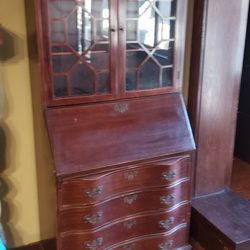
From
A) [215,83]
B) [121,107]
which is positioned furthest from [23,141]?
[215,83]

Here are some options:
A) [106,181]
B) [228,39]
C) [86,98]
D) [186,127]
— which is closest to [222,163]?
[186,127]

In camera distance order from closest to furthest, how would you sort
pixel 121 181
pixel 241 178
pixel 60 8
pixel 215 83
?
1. pixel 60 8
2. pixel 121 181
3. pixel 215 83
4. pixel 241 178

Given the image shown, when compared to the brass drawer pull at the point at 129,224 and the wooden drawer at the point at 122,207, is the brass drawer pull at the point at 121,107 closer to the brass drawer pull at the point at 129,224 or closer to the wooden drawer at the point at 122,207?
the wooden drawer at the point at 122,207

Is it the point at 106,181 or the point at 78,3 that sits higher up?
the point at 78,3

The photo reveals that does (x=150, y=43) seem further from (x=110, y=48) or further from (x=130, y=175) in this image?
(x=130, y=175)

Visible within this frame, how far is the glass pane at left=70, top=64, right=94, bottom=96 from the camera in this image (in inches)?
66.1

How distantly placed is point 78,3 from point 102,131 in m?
0.58

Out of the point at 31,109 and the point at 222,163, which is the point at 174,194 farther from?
the point at 31,109

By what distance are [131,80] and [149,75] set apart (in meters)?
0.11

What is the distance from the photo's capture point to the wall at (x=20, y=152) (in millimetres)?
1796

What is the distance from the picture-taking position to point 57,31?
1.59m

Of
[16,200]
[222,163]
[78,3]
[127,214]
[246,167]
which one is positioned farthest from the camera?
[246,167]

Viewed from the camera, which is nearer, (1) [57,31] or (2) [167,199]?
(1) [57,31]

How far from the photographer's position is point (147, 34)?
1797mm
